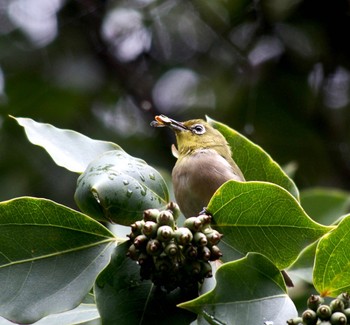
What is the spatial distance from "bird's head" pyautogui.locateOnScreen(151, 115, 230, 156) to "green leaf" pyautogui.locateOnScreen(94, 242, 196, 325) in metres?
2.15

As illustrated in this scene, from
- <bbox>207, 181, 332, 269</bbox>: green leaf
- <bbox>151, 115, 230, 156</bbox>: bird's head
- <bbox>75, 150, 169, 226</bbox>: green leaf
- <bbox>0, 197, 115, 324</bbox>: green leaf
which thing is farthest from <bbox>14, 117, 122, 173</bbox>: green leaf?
<bbox>151, 115, 230, 156</bbox>: bird's head

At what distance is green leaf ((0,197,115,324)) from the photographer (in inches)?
102

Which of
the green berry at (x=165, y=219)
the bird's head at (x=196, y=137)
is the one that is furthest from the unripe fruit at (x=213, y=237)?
the bird's head at (x=196, y=137)

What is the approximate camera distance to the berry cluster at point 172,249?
93.9 inches

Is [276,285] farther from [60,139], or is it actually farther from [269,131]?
[269,131]

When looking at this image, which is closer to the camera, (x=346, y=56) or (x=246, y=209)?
(x=246, y=209)

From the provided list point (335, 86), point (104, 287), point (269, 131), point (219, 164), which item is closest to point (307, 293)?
point (219, 164)

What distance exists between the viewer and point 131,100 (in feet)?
23.0

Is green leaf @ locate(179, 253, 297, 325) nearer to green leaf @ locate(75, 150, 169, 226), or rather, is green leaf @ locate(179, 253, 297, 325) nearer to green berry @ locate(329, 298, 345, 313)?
green berry @ locate(329, 298, 345, 313)

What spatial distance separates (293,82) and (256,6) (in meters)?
0.82

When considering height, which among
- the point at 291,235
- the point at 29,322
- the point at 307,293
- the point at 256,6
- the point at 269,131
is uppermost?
the point at 291,235

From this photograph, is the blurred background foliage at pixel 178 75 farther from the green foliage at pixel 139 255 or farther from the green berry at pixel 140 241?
the green berry at pixel 140 241

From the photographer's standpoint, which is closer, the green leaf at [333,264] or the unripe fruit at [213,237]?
the unripe fruit at [213,237]

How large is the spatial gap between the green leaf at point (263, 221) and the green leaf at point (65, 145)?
0.68 m
